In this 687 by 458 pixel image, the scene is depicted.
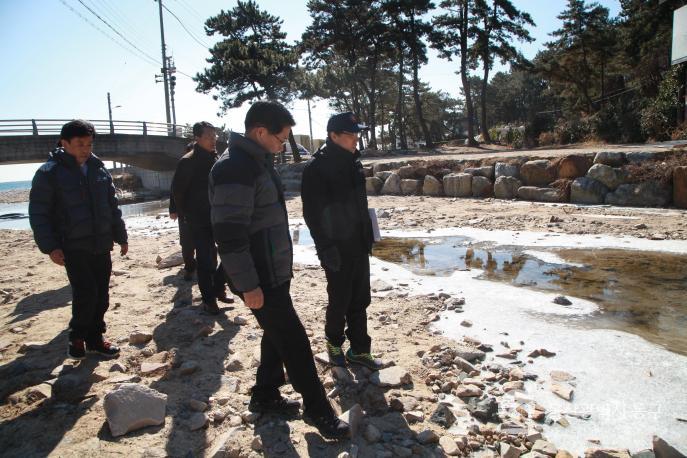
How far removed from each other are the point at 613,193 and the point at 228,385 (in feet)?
32.9

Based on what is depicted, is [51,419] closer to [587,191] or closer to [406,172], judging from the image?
[587,191]

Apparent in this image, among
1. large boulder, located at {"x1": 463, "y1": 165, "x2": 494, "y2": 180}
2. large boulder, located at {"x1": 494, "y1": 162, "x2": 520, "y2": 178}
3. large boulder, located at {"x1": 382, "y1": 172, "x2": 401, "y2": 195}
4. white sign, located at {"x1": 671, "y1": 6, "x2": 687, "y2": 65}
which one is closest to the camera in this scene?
large boulder, located at {"x1": 494, "y1": 162, "x2": 520, "y2": 178}

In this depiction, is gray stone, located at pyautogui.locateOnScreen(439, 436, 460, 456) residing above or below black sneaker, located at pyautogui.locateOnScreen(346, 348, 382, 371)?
below

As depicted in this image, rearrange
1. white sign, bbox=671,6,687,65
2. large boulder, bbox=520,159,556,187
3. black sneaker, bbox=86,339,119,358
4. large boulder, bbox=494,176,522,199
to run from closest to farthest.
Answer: black sneaker, bbox=86,339,119,358
large boulder, bbox=520,159,556,187
large boulder, bbox=494,176,522,199
white sign, bbox=671,6,687,65

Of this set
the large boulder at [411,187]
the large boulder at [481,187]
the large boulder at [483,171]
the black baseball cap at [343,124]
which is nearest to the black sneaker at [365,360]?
the black baseball cap at [343,124]

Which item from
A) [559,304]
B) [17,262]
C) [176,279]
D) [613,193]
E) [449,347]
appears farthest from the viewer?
[613,193]

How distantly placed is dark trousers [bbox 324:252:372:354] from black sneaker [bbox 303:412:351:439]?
2.80 ft

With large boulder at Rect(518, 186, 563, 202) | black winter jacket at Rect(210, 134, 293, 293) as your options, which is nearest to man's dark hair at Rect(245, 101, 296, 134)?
black winter jacket at Rect(210, 134, 293, 293)

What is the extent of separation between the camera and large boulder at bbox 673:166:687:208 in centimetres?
881

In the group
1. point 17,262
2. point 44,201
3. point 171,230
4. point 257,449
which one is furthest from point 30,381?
point 171,230

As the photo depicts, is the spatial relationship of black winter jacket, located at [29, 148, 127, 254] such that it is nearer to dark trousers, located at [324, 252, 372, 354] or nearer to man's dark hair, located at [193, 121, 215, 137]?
man's dark hair, located at [193, 121, 215, 137]

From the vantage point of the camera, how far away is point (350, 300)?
122 inches

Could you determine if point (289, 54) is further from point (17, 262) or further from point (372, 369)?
point (372, 369)

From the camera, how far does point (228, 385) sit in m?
2.94
